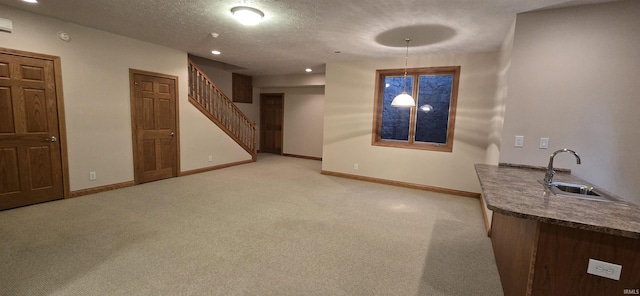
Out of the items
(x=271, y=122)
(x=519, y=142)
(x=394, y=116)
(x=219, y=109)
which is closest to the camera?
(x=519, y=142)

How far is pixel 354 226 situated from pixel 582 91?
2715mm

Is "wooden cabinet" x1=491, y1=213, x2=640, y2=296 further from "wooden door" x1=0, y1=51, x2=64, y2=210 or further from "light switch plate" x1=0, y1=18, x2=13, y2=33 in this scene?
"light switch plate" x1=0, y1=18, x2=13, y2=33

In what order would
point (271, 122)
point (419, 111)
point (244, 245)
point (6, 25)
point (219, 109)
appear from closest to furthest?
point (244, 245)
point (6, 25)
point (419, 111)
point (219, 109)
point (271, 122)

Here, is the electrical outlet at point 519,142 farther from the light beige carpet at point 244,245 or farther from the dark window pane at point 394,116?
the dark window pane at point 394,116

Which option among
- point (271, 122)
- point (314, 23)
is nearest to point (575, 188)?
point (314, 23)

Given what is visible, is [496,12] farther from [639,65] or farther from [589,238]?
[589,238]

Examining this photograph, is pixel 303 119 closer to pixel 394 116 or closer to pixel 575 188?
pixel 394 116

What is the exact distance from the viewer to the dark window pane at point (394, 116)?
5.29 m

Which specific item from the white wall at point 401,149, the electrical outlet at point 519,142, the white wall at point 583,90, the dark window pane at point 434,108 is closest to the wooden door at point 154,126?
the white wall at point 401,149

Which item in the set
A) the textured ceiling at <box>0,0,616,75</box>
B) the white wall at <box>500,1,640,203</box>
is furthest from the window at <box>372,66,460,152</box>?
the white wall at <box>500,1,640,203</box>

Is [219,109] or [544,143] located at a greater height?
[219,109]

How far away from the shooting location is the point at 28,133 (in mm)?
3535

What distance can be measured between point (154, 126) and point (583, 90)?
20.0 feet

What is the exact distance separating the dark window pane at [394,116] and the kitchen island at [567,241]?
3.47 meters
